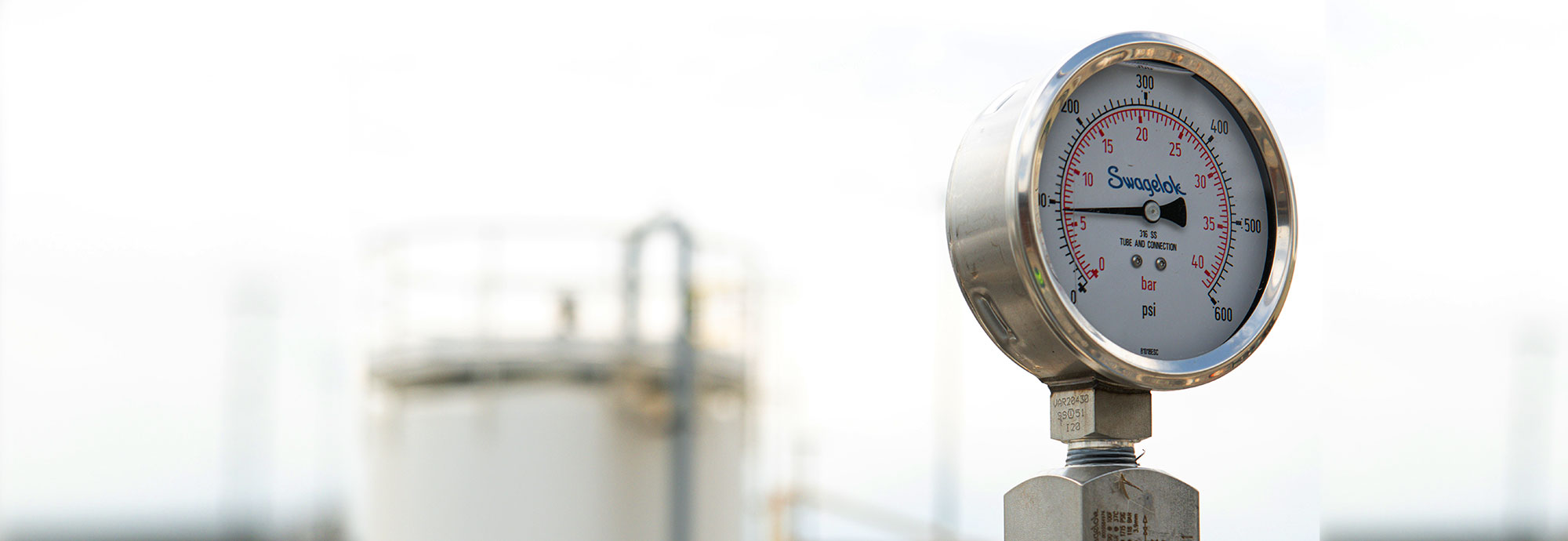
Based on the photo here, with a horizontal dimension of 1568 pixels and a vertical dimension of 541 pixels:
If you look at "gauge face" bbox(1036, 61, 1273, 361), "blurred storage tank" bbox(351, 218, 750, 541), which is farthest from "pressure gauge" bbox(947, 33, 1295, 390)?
"blurred storage tank" bbox(351, 218, 750, 541)

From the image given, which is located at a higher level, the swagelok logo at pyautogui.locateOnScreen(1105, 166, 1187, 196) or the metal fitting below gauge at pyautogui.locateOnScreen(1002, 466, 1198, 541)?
the swagelok logo at pyautogui.locateOnScreen(1105, 166, 1187, 196)

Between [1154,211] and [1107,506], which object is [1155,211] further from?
[1107,506]

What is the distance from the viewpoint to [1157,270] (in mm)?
1026

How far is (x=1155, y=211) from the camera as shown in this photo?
102cm

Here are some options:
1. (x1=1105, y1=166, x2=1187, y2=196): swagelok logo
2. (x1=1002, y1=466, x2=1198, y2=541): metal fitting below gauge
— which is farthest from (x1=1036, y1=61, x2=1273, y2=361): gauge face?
(x1=1002, y1=466, x2=1198, y2=541): metal fitting below gauge

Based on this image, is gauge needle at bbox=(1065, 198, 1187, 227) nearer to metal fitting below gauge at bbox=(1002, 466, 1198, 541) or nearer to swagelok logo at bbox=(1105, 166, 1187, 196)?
swagelok logo at bbox=(1105, 166, 1187, 196)

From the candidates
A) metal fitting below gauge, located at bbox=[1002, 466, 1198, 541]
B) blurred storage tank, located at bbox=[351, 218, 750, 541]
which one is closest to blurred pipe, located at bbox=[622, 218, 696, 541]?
blurred storage tank, located at bbox=[351, 218, 750, 541]

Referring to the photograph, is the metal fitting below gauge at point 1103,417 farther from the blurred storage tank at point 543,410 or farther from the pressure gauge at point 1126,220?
the blurred storage tank at point 543,410

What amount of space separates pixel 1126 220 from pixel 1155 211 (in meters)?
0.03

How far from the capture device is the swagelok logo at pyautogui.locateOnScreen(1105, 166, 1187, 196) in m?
1.01

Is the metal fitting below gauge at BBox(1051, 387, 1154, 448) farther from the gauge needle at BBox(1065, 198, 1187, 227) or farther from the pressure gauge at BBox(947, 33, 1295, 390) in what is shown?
the gauge needle at BBox(1065, 198, 1187, 227)

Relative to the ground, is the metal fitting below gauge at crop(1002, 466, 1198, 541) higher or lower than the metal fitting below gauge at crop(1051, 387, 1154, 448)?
lower

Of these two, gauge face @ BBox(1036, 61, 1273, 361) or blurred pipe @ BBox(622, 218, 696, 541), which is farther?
blurred pipe @ BBox(622, 218, 696, 541)

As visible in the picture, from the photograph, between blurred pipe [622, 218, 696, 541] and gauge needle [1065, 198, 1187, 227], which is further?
blurred pipe [622, 218, 696, 541]
